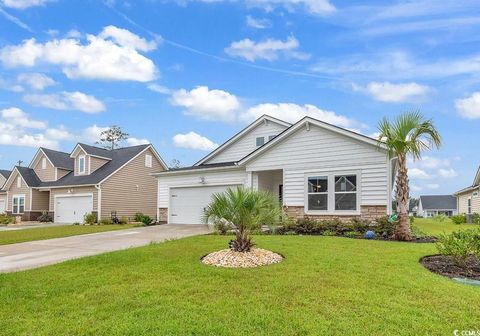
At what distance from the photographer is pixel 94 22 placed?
16.2 metres

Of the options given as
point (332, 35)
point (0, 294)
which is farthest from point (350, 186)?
point (0, 294)

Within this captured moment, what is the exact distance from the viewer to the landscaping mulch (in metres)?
6.93

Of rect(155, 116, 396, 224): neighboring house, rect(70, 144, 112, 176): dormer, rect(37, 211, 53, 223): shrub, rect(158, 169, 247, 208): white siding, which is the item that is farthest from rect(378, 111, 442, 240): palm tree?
rect(37, 211, 53, 223): shrub

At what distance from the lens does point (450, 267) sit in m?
7.48

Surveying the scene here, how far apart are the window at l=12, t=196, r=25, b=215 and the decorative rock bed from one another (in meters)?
29.5

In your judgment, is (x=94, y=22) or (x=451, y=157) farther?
(x=451, y=157)

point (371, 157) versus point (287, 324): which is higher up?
point (371, 157)

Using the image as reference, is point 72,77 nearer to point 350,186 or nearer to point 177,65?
point 177,65

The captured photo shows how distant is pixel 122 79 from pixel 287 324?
18.0 metres

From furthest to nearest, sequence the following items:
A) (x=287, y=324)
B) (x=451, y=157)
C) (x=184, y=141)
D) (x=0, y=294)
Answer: (x=184, y=141)
(x=451, y=157)
(x=0, y=294)
(x=287, y=324)

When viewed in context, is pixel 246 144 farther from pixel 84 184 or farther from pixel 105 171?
pixel 84 184

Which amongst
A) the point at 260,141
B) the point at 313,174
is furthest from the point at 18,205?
the point at 313,174

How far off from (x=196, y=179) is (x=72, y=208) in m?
13.3

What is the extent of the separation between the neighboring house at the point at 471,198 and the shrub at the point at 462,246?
997 inches
